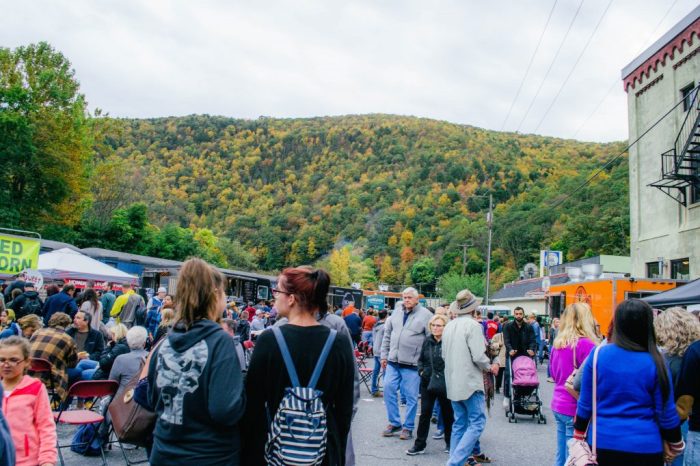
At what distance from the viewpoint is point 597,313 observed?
14.4 m

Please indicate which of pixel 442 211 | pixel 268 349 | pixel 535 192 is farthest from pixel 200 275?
pixel 442 211

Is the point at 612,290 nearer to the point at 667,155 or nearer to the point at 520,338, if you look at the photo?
the point at 520,338

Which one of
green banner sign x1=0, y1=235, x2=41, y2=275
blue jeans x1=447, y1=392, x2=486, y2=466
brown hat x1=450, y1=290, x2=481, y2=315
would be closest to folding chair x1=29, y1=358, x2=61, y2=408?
blue jeans x1=447, y1=392, x2=486, y2=466

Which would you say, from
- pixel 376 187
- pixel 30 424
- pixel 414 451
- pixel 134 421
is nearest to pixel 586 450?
pixel 134 421

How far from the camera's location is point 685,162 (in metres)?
16.2

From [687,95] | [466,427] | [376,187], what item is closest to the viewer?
[466,427]

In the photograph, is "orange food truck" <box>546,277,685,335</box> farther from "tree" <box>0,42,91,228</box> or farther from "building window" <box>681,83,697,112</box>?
"tree" <box>0,42,91,228</box>

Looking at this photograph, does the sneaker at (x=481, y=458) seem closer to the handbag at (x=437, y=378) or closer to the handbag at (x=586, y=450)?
the handbag at (x=437, y=378)

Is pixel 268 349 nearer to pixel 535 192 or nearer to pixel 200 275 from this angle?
pixel 200 275

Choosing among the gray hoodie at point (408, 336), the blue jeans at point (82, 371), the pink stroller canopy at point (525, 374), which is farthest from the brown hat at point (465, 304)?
the blue jeans at point (82, 371)

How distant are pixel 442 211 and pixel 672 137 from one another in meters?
87.2

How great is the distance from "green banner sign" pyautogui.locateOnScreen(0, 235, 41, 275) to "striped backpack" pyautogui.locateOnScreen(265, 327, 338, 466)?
42.0ft

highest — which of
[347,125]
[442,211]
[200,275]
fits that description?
[347,125]

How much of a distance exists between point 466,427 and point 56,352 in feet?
15.9
